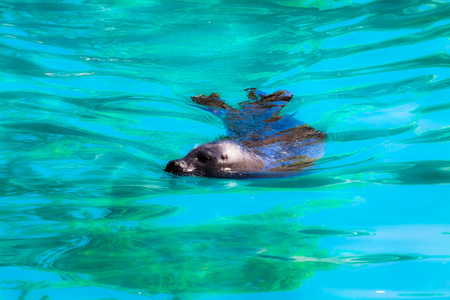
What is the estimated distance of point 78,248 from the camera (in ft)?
9.83

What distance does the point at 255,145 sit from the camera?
224 inches

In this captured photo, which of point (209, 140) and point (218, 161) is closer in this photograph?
point (218, 161)

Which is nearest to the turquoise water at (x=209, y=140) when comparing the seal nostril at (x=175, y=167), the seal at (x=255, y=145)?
the seal nostril at (x=175, y=167)

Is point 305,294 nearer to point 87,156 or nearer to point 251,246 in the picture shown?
point 251,246

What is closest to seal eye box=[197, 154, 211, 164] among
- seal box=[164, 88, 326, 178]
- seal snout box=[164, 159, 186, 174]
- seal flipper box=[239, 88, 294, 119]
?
seal box=[164, 88, 326, 178]

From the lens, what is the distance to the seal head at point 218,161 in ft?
14.9

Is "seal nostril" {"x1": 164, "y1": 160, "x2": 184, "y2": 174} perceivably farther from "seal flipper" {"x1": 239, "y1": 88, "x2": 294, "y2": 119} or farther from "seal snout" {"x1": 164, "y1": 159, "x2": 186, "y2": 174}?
"seal flipper" {"x1": 239, "y1": 88, "x2": 294, "y2": 119}

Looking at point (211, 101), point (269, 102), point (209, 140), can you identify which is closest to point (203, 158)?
point (209, 140)

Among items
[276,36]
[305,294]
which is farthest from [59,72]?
[305,294]

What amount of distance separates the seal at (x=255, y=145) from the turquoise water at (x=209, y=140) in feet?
0.68

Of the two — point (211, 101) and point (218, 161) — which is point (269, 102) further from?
point (218, 161)

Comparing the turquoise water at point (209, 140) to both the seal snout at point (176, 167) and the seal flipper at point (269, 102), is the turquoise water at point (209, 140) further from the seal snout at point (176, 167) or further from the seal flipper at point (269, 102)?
the seal flipper at point (269, 102)

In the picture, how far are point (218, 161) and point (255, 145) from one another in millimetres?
1120

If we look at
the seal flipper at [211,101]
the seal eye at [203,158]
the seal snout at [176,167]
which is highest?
the seal flipper at [211,101]
